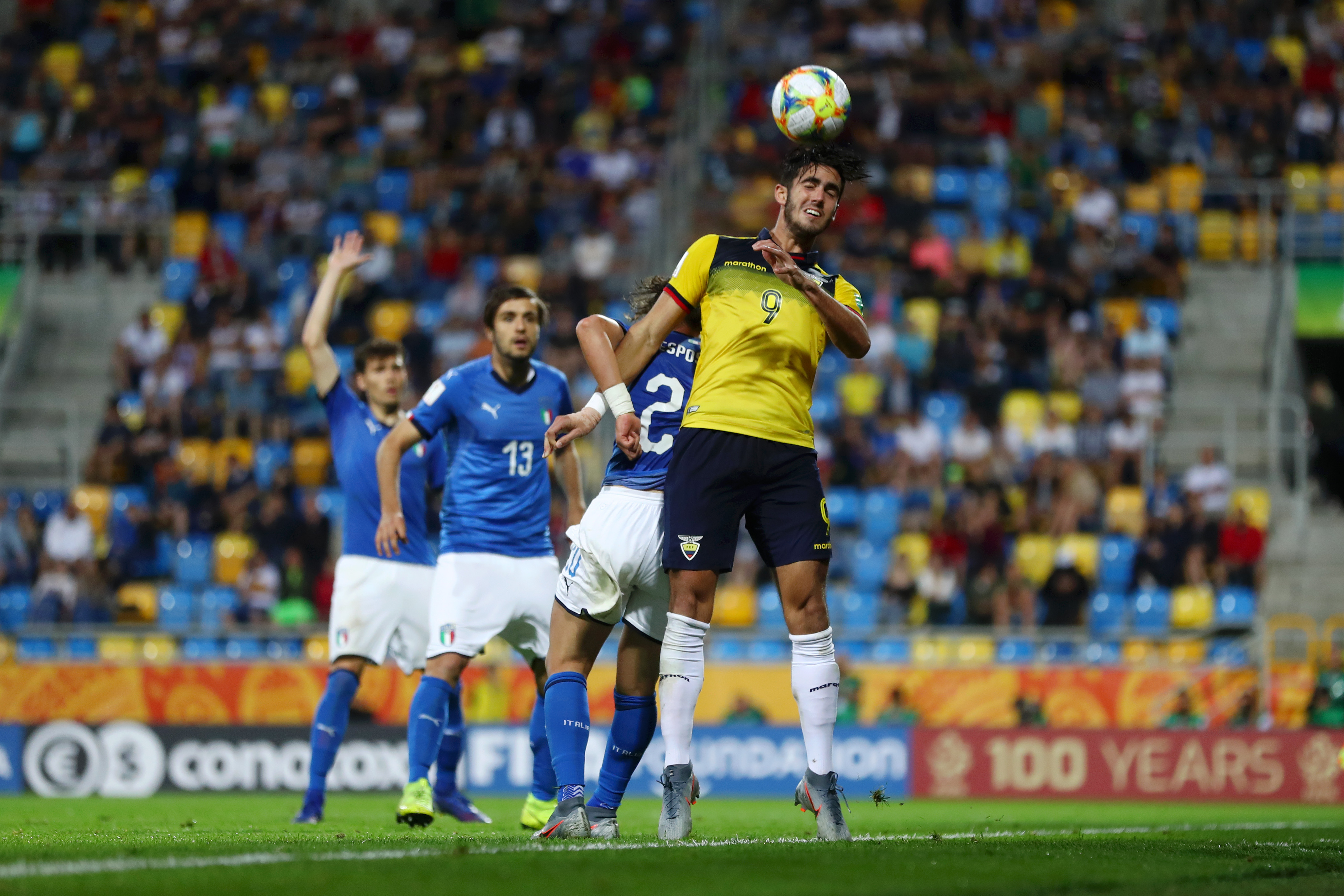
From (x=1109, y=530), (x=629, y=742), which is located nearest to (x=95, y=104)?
(x=1109, y=530)

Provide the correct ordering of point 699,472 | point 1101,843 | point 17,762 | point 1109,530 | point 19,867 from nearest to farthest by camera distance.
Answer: point 19,867 → point 699,472 → point 1101,843 → point 17,762 → point 1109,530

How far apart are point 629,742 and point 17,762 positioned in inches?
367

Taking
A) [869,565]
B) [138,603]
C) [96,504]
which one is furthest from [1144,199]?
[96,504]

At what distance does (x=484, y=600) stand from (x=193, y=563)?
1181 cm

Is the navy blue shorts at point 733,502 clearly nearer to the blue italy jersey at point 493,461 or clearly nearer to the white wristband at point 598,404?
the white wristband at point 598,404

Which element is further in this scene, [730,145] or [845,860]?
[730,145]

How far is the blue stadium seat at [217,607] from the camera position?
1767 centimetres

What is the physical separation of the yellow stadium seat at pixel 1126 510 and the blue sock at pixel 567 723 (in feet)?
40.7

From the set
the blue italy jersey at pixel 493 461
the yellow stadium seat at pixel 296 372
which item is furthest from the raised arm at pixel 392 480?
the yellow stadium seat at pixel 296 372

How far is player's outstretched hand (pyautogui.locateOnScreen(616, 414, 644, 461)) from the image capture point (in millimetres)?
6363

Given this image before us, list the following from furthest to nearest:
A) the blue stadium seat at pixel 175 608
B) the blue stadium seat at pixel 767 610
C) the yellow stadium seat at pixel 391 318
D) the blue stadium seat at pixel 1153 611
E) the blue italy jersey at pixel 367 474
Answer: the yellow stadium seat at pixel 391 318 → the blue stadium seat at pixel 175 608 → the blue stadium seat at pixel 767 610 → the blue stadium seat at pixel 1153 611 → the blue italy jersey at pixel 367 474

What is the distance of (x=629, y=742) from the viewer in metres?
6.73

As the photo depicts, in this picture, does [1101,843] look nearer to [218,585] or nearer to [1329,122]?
[218,585]

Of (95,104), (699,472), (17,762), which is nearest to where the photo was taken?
(699,472)
